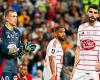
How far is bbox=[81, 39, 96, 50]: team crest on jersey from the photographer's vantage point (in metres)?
11.2

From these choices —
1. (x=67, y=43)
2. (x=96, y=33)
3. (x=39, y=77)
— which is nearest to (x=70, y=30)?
(x=67, y=43)

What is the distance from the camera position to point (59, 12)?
81.0 feet

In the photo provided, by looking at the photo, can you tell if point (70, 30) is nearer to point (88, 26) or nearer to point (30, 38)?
point (30, 38)

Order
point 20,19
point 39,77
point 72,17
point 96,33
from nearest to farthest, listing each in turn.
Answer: point 96,33 < point 39,77 < point 20,19 < point 72,17

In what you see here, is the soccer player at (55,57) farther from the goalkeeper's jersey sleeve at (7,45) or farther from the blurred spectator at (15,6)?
the blurred spectator at (15,6)

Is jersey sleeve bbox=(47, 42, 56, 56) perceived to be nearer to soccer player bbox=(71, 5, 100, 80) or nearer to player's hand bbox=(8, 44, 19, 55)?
soccer player bbox=(71, 5, 100, 80)

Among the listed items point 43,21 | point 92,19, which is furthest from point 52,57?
point 43,21

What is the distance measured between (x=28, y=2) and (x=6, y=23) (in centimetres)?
1289

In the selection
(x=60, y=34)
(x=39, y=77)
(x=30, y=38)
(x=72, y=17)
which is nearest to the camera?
(x=60, y=34)

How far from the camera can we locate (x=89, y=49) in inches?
441

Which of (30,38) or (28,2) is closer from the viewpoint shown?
(30,38)

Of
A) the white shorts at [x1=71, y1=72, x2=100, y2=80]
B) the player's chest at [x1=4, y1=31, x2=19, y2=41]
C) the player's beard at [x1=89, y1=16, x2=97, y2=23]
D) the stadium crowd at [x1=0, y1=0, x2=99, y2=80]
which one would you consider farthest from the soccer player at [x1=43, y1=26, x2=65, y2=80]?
the stadium crowd at [x1=0, y1=0, x2=99, y2=80]

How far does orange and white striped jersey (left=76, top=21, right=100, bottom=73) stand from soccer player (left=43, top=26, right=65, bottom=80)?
1.17 meters

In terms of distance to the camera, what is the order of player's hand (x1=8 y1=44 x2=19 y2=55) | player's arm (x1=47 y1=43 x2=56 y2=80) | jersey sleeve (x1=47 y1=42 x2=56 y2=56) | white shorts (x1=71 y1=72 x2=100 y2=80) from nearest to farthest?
white shorts (x1=71 y1=72 x2=100 y2=80), player's hand (x1=8 y1=44 x2=19 y2=55), player's arm (x1=47 y1=43 x2=56 y2=80), jersey sleeve (x1=47 y1=42 x2=56 y2=56)
